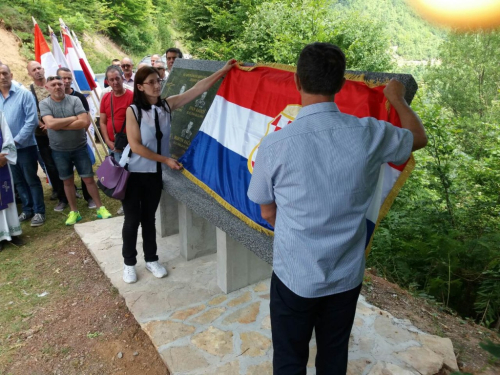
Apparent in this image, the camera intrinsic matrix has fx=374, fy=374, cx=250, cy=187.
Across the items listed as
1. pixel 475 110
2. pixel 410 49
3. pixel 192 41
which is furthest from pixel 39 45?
pixel 410 49

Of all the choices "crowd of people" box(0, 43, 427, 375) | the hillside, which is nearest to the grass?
"crowd of people" box(0, 43, 427, 375)

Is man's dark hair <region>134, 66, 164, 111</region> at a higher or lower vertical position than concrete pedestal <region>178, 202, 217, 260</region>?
higher

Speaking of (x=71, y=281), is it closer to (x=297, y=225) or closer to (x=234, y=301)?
(x=234, y=301)

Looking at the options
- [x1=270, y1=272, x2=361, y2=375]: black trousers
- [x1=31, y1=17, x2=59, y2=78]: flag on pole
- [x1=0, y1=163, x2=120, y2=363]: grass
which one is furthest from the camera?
[x1=31, y1=17, x2=59, y2=78]: flag on pole

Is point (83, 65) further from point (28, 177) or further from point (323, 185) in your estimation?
point (323, 185)

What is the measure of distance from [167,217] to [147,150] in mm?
1677

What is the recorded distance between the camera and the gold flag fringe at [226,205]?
9.14 feet

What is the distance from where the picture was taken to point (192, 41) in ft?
40.0

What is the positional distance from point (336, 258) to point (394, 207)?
483 cm

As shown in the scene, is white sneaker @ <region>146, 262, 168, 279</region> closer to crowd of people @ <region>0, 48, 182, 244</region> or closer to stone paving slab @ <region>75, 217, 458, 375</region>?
stone paving slab @ <region>75, 217, 458, 375</region>

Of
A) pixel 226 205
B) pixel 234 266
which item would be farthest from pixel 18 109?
pixel 234 266

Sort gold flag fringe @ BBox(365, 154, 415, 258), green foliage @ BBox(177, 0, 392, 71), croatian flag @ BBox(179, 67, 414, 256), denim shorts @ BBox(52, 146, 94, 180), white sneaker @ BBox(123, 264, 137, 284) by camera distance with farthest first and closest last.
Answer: green foliage @ BBox(177, 0, 392, 71), denim shorts @ BBox(52, 146, 94, 180), white sneaker @ BBox(123, 264, 137, 284), croatian flag @ BBox(179, 67, 414, 256), gold flag fringe @ BBox(365, 154, 415, 258)

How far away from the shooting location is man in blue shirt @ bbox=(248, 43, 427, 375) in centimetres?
143

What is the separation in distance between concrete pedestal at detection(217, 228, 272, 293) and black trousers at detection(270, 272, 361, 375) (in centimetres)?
159
